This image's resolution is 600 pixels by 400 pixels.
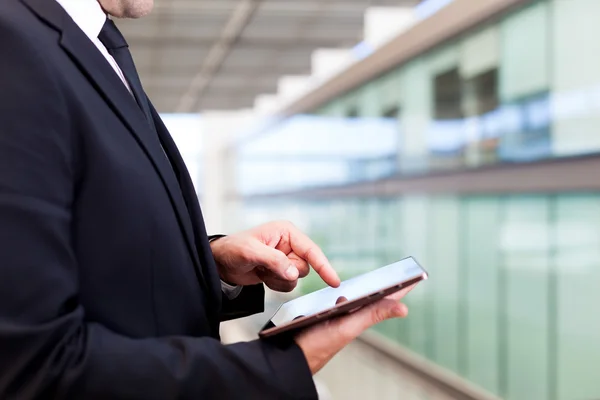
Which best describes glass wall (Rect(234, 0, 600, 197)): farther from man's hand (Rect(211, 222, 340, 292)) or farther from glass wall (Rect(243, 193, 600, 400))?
man's hand (Rect(211, 222, 340, 292))

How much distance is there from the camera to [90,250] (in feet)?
3.03

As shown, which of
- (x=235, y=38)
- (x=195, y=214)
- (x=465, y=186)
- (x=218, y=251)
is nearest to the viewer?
(x=195, y=214)

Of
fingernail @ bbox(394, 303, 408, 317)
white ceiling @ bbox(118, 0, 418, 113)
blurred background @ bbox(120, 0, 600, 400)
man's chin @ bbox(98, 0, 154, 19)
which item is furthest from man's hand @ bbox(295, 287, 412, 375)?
white ceiling @ bbox(118, 0, 418, 113)

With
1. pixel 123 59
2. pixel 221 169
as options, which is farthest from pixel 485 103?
pixel 221 169

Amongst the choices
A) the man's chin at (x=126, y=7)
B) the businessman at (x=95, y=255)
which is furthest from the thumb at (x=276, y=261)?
the man's chin at (x=126, y=7)

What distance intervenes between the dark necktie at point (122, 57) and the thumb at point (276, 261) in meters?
0.24

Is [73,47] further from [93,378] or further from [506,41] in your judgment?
[506,41]

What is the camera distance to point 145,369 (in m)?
0.88

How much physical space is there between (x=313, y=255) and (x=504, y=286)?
299cm

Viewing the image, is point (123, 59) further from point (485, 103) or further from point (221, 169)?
point (221, 169)

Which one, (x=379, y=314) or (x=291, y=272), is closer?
(x=379, y=314)

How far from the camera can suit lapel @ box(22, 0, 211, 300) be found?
3.11 feet

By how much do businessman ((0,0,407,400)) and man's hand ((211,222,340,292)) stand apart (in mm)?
117

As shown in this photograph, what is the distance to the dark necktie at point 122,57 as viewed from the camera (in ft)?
3.67
